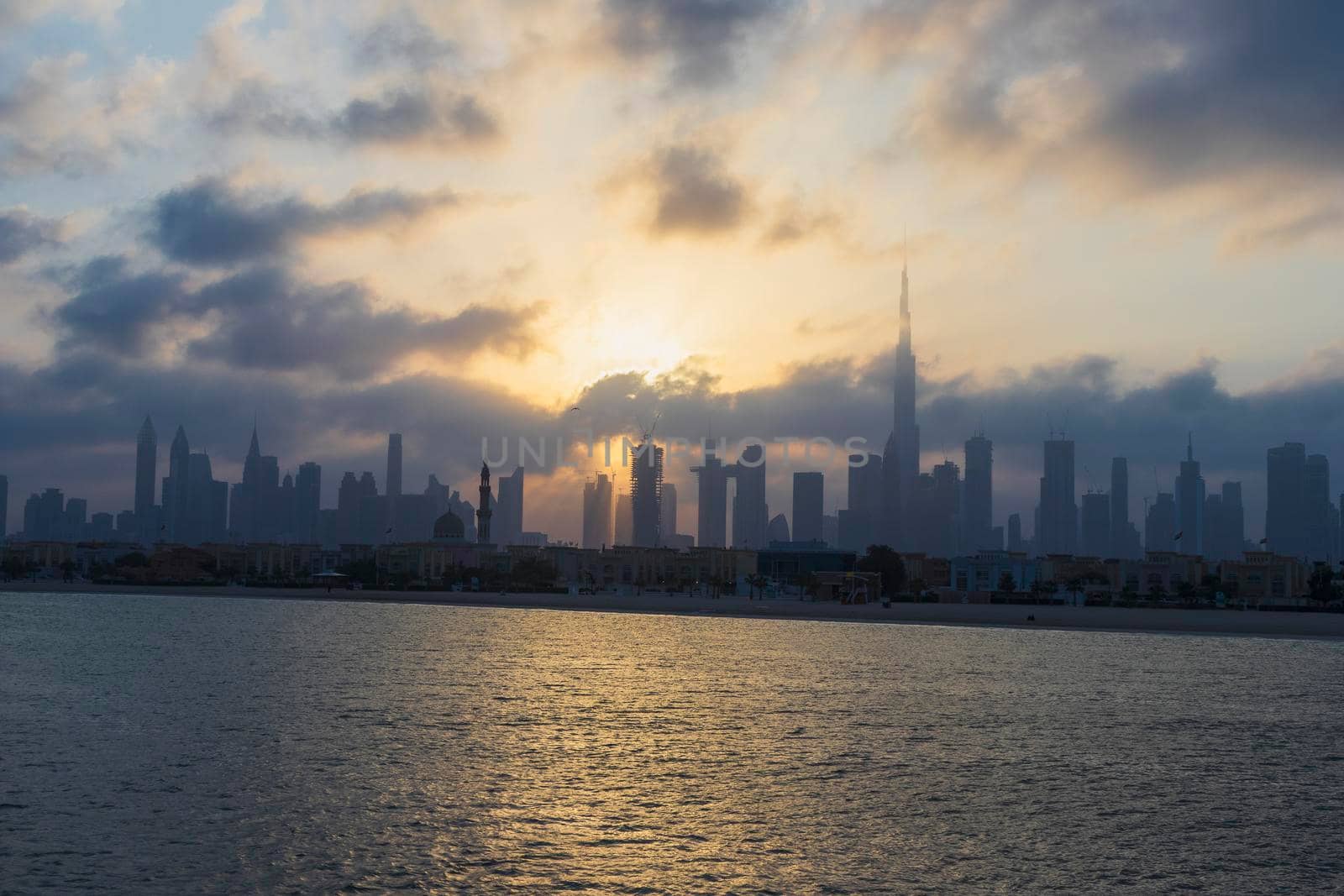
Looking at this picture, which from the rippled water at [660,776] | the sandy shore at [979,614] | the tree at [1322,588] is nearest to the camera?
the rippled water at [660,776]

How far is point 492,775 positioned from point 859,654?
53471 mm

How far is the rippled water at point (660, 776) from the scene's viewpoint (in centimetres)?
2530

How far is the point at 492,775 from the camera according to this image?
35781 mm

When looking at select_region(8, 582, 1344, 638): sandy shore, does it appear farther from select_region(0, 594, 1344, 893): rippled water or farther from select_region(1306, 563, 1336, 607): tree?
select_region(0, 594, 1344, 893): rippled water

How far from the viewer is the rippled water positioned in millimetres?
25297

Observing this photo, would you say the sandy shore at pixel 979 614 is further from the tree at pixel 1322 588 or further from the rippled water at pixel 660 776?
the rippled water at pixel 660 776

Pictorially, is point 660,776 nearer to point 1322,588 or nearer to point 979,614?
point 979,614

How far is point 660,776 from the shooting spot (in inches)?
1421

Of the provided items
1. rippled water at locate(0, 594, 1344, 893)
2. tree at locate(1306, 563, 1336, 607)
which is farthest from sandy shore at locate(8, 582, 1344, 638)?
rippled water at locate(0, 594, 1344, 893)

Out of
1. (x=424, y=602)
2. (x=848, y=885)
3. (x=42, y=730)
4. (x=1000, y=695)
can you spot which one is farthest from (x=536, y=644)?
(x=424, y=602)

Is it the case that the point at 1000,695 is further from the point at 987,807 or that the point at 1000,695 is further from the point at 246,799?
the point at 246,799

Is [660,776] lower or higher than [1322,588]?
lower

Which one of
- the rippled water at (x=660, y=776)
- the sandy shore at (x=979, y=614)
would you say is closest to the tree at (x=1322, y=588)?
the sandy shore at (x=979, y=614)

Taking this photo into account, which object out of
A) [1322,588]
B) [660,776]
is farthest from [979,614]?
[660,776]
